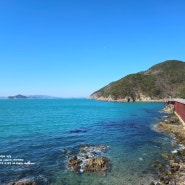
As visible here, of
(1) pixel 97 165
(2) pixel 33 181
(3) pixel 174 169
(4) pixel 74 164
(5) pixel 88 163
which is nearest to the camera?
(2) pixel 33 181

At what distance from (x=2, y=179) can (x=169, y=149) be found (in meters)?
24.2

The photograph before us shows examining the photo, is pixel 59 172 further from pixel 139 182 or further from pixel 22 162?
pixel 139 182

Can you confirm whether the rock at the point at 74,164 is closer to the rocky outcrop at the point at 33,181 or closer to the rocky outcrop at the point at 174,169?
the rocky outcrop at the point at 33,181

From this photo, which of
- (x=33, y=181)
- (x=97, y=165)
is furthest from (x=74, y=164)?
(x=33, y=181)

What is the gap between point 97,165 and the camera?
27.5m

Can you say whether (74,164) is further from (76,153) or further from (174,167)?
(174,167)

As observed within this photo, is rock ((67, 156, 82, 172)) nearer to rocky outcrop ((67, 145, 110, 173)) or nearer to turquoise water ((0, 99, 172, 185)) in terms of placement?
rocky outcrop ((67, 145, 110, 173))

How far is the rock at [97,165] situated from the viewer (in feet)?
87.0

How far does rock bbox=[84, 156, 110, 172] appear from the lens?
87.0 feet

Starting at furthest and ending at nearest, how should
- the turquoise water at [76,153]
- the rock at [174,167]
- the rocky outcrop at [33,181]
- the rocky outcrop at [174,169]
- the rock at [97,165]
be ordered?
the rock at [97,165]
the rock at [174,167]
the turquoise water at [76,153]
the rocky outcrop at [174,169]
the rocky outcrop at [33,181]

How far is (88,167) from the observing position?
2712 centimetres

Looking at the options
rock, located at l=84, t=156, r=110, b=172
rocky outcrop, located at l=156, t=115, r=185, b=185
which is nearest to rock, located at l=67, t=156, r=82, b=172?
rock, located at l=84, t=156, r=110, b=172

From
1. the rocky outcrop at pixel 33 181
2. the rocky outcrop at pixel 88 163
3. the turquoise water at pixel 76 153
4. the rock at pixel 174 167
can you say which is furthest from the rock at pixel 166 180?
the rocky outcrop at pixel 33 181

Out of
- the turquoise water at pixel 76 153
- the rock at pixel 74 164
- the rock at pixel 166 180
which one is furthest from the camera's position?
the rock at pixel 74 164
